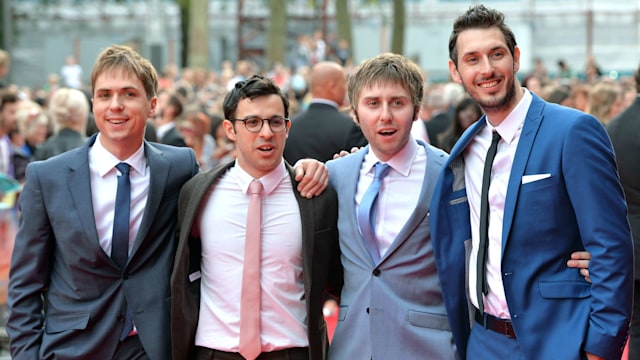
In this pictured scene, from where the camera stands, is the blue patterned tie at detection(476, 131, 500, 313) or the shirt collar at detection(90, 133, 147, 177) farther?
the shirt collar at detection(90, 133, 147, 177)

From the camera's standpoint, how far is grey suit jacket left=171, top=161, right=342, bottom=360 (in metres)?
4.25

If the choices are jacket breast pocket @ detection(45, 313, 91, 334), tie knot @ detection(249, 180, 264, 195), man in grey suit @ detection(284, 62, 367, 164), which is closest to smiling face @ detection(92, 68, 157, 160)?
tie knot @ detection(249, 180, 264, 195)

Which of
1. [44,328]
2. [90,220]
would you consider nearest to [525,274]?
[90,220]

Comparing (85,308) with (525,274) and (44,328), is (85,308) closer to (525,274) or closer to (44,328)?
(44,328)

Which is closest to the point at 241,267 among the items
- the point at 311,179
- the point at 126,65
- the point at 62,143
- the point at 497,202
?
the point at 311,179

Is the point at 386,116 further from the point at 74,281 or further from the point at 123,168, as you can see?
the point at 74,281

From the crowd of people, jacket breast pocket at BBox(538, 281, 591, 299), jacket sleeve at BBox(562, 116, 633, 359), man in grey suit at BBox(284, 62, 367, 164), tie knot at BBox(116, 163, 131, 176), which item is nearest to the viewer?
jacket sleeve at BBox(562, 116, 633, 359)

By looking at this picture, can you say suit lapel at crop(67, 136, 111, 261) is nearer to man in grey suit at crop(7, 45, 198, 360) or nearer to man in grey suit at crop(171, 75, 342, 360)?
man in grey suit at crop(7, 45, 198, 360)

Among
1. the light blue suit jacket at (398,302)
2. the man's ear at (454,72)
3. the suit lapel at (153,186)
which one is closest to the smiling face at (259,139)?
the suit lapel at (153,186)

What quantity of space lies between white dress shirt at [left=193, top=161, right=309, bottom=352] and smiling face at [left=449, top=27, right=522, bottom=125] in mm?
1016

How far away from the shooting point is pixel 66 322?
4246 millimetres

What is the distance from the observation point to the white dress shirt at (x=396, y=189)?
14.0 ft

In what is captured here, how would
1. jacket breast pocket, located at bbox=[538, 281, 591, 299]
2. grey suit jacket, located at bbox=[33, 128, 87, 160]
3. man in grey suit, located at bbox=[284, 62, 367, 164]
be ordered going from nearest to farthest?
jacket breast pocket, located at bbox=[538, 281, 591, 299] → grey suit jacket, located at bbox=[33, 128, 87, 160] → man in grey suit, located at bbox=[284, 62, 367, 164]

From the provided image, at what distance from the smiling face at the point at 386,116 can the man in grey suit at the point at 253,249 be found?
0.36 meters
